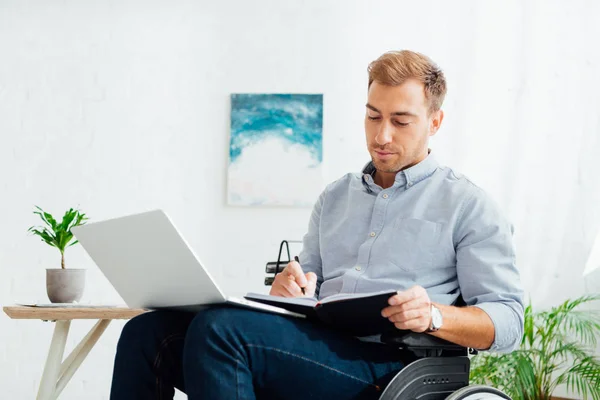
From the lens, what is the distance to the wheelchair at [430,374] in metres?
1.42

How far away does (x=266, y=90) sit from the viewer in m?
3.70

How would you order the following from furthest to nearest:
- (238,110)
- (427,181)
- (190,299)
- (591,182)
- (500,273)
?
1. (238,110)
2. (591,182)
3. (427,181)
4. (500,273)
5. (190,299)

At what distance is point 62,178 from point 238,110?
3.04 feet

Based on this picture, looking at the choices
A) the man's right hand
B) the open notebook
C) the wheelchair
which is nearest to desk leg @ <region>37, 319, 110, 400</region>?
the man's right hand

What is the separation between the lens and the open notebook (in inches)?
52.6

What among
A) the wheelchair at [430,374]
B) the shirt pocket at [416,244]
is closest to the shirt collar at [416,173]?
the shirt pocket at [416,244]

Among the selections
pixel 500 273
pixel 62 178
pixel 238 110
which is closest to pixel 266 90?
pixel 238 110

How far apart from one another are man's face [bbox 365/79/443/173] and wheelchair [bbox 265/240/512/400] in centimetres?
47

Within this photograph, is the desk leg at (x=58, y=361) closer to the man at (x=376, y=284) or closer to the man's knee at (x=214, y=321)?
the man at (x=376, y=284)

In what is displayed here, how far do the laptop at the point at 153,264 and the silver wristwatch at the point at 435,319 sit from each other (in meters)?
0.26

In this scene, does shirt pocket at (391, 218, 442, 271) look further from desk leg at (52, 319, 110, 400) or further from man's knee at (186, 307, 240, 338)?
desk leg at (52, 319, 110, 400)

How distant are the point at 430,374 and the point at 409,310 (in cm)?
19

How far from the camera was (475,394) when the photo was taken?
4.83 ft

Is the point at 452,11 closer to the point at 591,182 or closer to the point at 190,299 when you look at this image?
the point at 591,182
